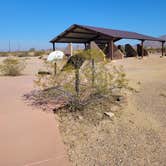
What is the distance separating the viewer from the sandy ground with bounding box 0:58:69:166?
4.62m

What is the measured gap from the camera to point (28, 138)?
547 cm

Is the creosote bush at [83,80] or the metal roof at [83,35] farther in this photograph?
the metal roof at [83,35]

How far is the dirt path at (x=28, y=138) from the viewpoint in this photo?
4616mm

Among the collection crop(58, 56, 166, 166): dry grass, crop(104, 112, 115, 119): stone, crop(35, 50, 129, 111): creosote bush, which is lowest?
crop(58, 56, 166, 166): dry grass

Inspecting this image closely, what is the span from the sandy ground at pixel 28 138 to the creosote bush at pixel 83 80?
0.93 metres

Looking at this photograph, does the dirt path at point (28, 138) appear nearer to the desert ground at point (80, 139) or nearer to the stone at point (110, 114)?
the desert ground at point (80, 139)

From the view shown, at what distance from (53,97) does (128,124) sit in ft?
9.73

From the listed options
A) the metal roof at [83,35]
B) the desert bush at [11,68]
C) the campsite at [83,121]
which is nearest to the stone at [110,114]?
the campsite at [83,121]

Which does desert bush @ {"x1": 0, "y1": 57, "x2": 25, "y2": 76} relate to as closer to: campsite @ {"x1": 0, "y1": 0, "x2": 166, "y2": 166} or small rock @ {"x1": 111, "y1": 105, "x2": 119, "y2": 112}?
campsite @ {"x1": 0, "y1": 0, "x2": 166, "y2": 166}

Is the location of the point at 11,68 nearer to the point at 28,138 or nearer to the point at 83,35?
the point at 83,35

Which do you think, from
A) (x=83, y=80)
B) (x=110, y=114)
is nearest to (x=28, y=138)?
(x=110, y=114)

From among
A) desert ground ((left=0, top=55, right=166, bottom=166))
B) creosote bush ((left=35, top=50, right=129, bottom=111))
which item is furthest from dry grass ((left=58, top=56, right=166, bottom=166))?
creosote bush ((left=35, top=50, right=129, bottom=111))

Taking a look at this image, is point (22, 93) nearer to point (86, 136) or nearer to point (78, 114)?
point (78, 114)

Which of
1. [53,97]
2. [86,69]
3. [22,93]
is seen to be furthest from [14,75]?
[86,69]
